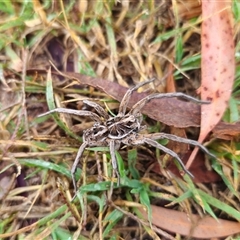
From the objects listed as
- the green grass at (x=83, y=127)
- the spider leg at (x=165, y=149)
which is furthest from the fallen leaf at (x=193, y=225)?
the spider leg at (x=165, y=149)

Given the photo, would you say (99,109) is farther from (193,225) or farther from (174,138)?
(193,225)

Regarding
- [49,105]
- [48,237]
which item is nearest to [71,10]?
[49,105]

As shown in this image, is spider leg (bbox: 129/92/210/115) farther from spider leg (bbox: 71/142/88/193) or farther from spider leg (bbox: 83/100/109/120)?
spider leg (bbox: 71/142/88/193)

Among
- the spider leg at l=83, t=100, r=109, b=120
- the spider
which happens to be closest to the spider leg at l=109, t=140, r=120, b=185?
the spider

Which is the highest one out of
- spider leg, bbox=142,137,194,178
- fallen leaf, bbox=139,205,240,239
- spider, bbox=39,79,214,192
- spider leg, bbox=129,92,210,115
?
spider leg, bbox=129,92,210,115

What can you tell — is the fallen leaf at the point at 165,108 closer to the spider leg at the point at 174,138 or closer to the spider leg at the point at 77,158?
the spider leg at the point at 174,138

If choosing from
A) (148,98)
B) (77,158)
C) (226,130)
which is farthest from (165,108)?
(77,158)
